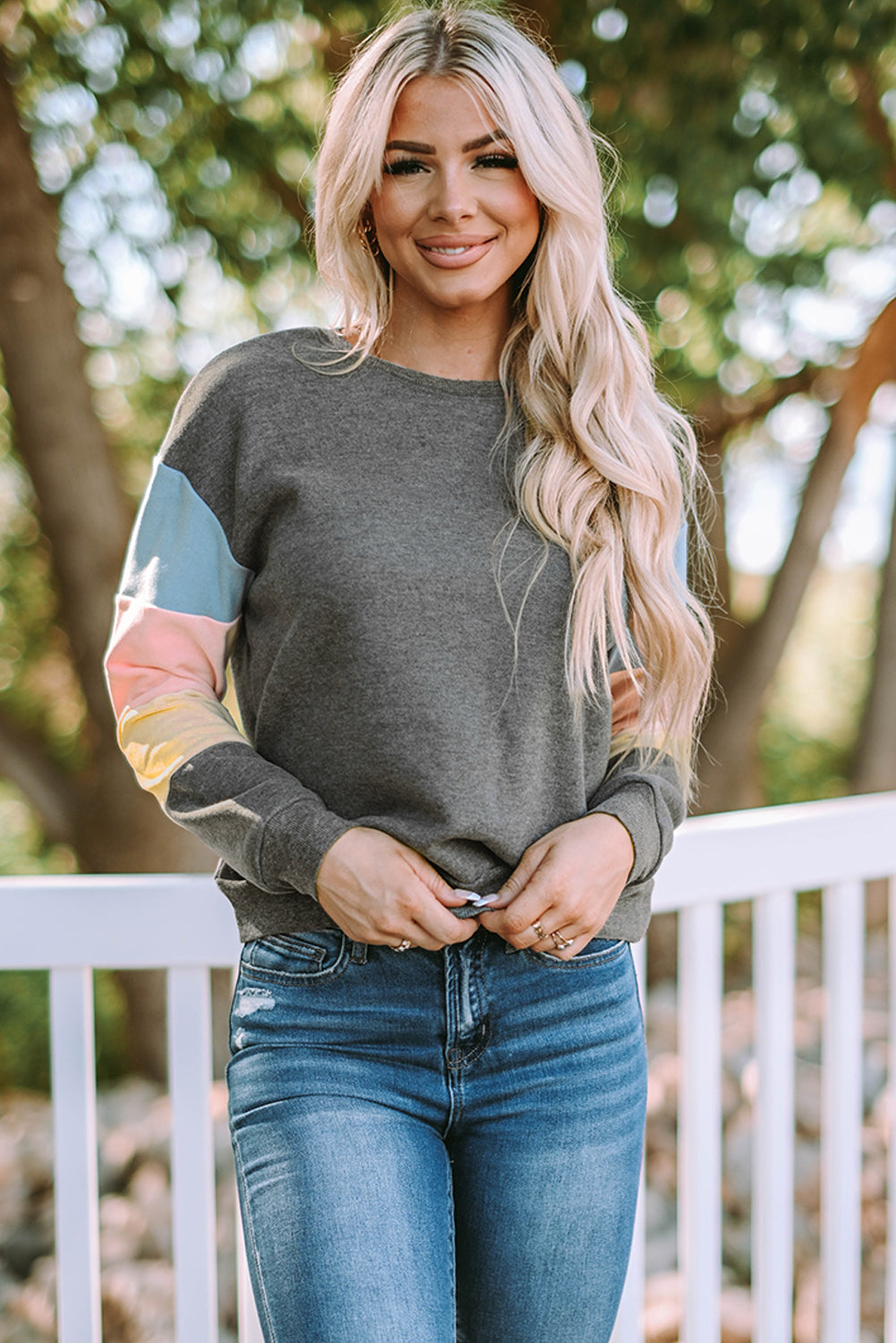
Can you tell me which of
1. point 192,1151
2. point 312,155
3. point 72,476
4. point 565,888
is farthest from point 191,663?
point 72,476

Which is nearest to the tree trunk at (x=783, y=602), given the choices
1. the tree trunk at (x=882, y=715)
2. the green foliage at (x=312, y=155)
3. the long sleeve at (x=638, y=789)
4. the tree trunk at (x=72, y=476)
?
the green foliage at (x=312, y=155)

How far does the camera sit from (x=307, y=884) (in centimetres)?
119

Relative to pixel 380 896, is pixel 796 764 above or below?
below

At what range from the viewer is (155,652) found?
1.29 metres

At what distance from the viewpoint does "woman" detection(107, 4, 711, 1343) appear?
1.20 meters

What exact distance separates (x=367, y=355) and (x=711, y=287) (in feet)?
10.3

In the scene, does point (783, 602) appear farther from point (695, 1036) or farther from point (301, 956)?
point (301, 956)

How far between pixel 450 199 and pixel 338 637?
50cm

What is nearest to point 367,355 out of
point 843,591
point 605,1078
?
point 605,1078

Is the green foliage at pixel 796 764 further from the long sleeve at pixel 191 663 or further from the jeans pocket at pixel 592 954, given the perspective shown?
the long sleeve at pixel 191 663

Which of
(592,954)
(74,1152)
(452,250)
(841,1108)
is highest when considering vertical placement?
(452,250)

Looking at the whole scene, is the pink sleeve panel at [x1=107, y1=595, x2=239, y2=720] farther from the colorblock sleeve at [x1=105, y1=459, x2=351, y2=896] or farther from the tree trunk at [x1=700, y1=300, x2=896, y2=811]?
the tree trunk at [x1=700, y1=300, x2=896, y2=811]

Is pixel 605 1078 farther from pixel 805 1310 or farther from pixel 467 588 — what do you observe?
pixel 805 1310

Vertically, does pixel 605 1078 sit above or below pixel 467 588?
below
